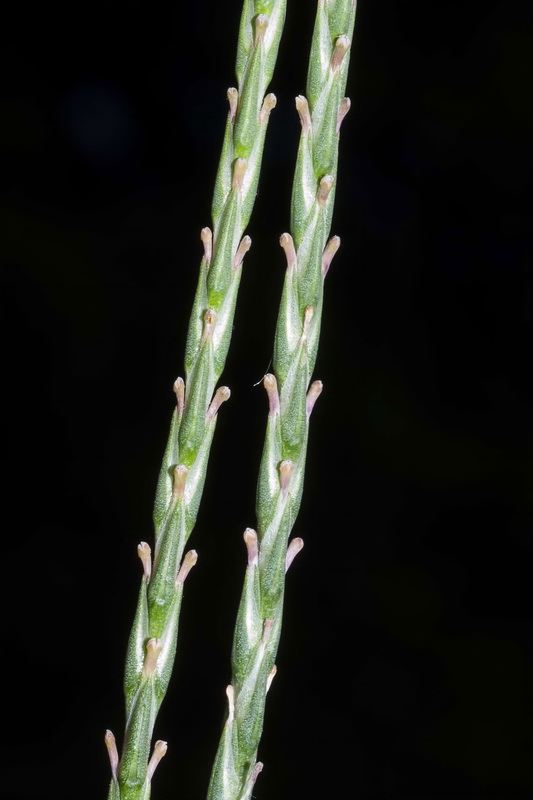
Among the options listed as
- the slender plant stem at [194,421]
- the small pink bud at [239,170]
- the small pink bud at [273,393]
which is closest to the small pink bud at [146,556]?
the slender plant stem at [194,421]

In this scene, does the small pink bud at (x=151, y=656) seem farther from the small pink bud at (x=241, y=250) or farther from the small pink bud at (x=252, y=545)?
the small pink bud at (x=241, y=250)

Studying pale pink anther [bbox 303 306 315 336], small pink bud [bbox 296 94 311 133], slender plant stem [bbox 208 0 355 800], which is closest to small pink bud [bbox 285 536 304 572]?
slender plant stem [bbox 208 0 355 800]

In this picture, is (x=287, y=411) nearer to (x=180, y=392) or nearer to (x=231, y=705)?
(x=180, y=392)

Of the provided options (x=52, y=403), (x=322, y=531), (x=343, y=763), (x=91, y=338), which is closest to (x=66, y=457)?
(x=52, y=403)

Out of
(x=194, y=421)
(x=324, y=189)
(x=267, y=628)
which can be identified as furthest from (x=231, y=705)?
(x=324, y=189)

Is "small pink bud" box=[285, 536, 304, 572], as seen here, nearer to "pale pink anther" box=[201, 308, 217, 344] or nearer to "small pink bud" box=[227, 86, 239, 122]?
"pale pink anther" box=[201, 308, 217, 344]

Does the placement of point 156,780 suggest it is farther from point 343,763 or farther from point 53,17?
point 53,17
